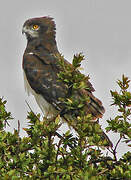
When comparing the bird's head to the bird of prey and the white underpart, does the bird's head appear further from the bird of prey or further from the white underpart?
the white underpart

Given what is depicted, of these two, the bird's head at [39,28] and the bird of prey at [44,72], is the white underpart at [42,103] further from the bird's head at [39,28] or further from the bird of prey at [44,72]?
the bird's head at [39,28]

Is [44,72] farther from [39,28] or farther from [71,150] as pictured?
[71,150]

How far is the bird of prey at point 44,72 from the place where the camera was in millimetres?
9492

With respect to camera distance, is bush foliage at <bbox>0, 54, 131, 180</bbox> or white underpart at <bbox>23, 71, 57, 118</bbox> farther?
white underpart at <bbox>23, 71, 57, 118</bbox>

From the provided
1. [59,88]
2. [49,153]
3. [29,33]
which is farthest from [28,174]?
[29,33]

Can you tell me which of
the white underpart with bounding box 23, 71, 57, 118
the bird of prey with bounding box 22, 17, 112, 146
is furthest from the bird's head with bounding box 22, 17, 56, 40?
the white underpart with bounding box 23, 71, 57, 118

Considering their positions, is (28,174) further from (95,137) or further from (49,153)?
(95,137)

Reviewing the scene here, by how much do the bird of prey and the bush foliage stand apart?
3216mm

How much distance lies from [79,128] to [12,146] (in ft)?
2.97

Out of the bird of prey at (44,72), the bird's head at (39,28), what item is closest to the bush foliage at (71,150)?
the bird of prey at (44,72)

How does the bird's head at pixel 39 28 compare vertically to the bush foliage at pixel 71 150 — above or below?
above

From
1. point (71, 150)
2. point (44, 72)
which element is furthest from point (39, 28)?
point (71, 150)

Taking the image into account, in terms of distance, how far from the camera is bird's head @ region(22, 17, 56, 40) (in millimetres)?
11227

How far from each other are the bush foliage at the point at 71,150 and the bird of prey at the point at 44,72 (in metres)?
3.22
